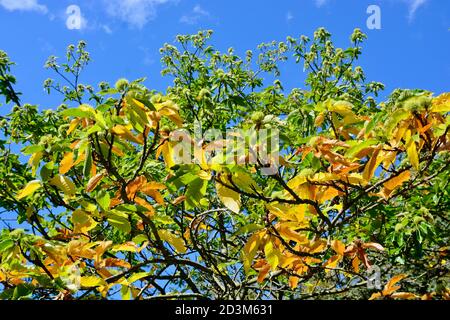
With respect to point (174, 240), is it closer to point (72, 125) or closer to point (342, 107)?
point (72, 125)

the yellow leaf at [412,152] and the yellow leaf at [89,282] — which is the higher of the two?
the yellow leaf at [412,152]

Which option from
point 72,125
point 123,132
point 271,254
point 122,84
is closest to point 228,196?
point 271,254

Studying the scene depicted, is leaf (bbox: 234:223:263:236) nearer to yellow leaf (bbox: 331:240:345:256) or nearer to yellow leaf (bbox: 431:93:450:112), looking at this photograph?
yellow leaf (bbox: 331:240:345:256)

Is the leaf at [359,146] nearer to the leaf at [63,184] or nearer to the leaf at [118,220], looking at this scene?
the leaf at [118,220]

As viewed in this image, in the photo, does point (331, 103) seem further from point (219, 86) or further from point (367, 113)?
point (219, 86)

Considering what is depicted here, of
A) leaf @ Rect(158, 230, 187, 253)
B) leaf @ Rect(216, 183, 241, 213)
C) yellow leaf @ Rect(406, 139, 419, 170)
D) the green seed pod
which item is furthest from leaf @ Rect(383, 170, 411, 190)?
the green seed pod

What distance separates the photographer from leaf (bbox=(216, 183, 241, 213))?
1.82 meters

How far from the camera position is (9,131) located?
19.3 ft

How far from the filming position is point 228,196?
1.84 m

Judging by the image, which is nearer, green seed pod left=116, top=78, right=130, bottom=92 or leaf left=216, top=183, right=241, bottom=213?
leaf left=216, top=183, right=241, bottom=213

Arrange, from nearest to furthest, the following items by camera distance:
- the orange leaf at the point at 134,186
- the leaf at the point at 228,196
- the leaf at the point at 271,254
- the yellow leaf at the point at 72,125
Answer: the leaf at the point at 228,196, the leaf at the point at 271,254, the yellow leaf at the point at 72,125, the orange leaf at the point at 134,186

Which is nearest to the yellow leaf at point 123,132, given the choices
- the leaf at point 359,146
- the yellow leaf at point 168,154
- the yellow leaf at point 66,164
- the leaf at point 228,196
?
the yellow leaf at point 168,154

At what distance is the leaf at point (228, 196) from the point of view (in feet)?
5.96

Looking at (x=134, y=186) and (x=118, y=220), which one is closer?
(x=118, y=220)
